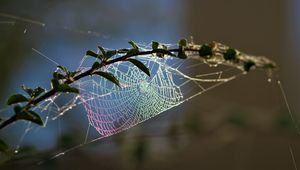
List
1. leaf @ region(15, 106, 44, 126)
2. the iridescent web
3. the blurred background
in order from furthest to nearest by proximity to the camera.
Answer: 1. the blurred background
2. the iridescent web
3. leaf @ region(15, 106, 44, 126)

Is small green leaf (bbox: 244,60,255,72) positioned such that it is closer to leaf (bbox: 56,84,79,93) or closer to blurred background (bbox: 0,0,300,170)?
leaf (bbox: 56,84,79,93)

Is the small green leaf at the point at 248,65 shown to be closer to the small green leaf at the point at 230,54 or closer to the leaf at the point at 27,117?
the small green leaf at the point at 230,54

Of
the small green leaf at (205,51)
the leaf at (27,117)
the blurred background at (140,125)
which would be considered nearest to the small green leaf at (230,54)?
the small green leaf at (205,51)

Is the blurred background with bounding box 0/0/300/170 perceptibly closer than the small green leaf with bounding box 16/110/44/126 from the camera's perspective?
No

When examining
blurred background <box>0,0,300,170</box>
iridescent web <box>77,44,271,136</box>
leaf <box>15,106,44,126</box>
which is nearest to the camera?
leaf <box>15,106,44,126</box>

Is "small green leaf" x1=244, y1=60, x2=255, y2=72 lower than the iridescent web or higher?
higher

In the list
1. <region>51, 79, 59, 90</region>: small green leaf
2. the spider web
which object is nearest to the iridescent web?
the spider web

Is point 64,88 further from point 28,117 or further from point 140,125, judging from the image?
point 140,125

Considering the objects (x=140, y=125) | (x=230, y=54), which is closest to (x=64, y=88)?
(x=230, y=54)

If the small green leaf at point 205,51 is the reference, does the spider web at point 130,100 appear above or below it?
below

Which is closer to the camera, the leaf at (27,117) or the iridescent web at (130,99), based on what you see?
the leaf at (27,117)
